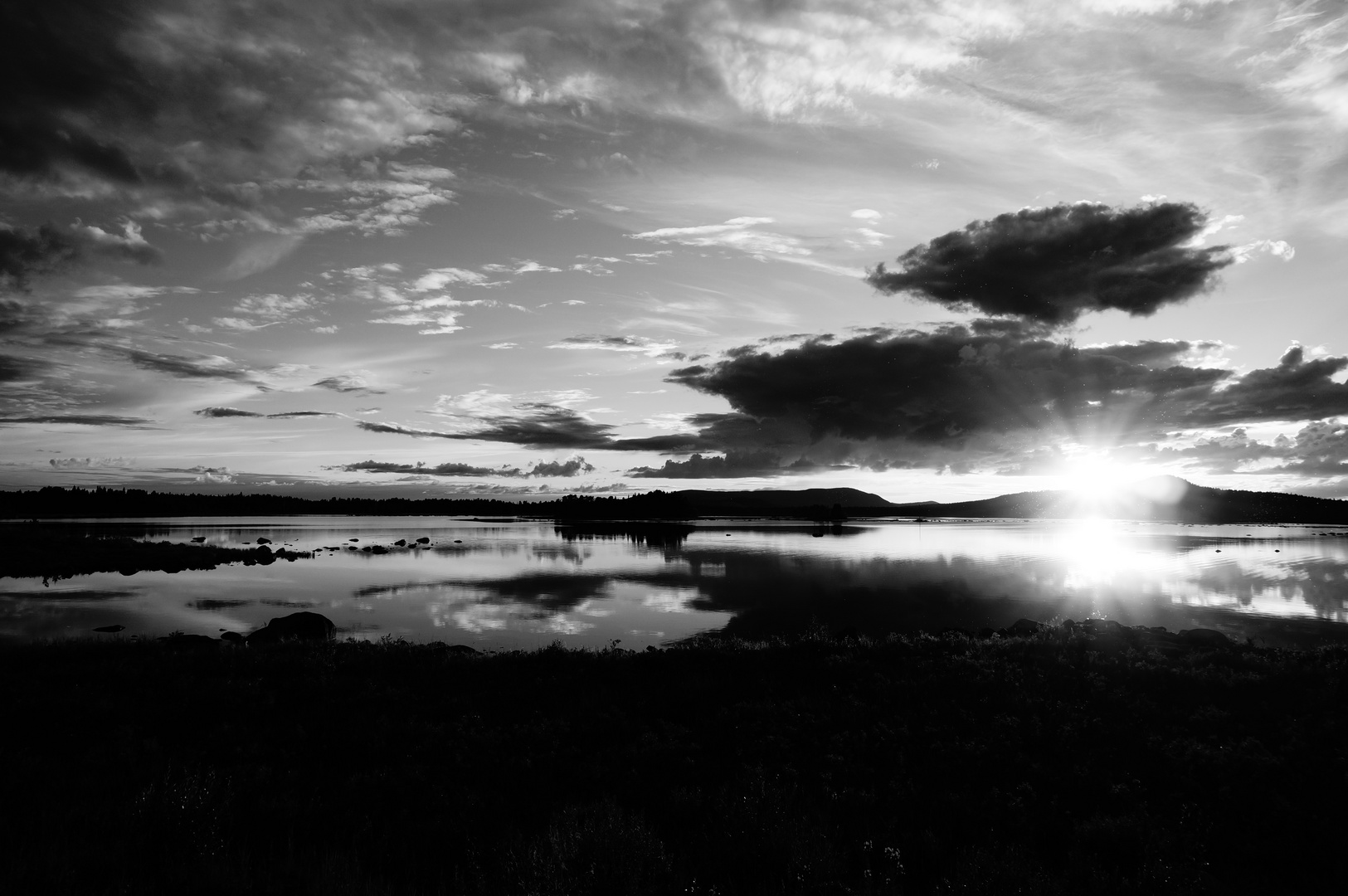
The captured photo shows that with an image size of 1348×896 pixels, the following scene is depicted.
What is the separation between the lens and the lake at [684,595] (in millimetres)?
32219

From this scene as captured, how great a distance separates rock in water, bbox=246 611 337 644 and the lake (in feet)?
7.08

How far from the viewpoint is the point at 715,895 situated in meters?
7.88

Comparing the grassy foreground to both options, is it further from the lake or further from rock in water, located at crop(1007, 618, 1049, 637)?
the lake

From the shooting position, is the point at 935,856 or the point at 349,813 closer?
the point at 935,856

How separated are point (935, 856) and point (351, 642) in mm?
19039

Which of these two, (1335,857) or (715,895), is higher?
(715,895)

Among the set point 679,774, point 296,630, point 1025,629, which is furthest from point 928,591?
point 679,774

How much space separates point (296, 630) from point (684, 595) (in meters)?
23.1

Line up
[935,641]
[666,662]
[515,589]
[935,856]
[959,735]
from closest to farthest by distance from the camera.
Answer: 1. [935,856]
2. [959,735]
3. [666,662]
4. [935,641]
5. [515,589]

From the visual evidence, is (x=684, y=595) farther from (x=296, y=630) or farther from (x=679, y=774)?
(x=679, y=774)

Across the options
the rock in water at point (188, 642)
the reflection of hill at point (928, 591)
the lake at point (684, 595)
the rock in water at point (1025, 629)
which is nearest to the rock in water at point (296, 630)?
the lake at point (684, 595)

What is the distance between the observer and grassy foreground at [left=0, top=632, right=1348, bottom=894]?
849cm

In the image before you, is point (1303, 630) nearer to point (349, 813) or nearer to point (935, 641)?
point (935, 641)

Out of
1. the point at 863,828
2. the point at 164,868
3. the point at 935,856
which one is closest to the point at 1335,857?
the point at 935,856
